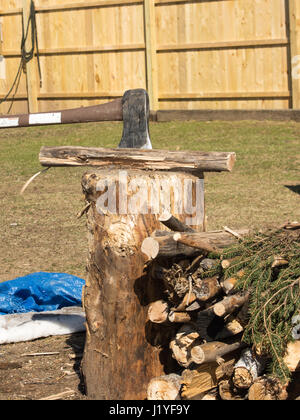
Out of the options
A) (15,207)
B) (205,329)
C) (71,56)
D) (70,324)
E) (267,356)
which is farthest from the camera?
A: (71,56)

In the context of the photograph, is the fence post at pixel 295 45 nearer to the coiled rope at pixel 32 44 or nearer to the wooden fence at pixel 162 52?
the wooden fence at pixel 162 52

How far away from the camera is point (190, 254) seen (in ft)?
12.5

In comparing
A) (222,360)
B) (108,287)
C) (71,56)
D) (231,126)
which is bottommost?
(222,360)

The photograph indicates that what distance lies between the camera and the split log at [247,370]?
138 inches

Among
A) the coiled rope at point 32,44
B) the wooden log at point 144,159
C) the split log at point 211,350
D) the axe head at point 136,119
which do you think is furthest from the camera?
the coiled rope at point 32,44

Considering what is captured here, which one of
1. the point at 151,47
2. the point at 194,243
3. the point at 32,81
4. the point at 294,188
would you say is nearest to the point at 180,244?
the point at 194,243

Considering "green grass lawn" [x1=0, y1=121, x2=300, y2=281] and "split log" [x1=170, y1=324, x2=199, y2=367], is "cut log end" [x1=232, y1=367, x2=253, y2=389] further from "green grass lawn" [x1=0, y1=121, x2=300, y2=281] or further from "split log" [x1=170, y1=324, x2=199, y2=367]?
"green grass lawn" [x1=0, y1=121, x2=300, y2=281]

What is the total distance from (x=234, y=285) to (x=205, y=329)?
1.02ft

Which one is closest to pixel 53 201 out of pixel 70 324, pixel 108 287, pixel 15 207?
pixel 15 207

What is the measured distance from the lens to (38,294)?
5.57 meters

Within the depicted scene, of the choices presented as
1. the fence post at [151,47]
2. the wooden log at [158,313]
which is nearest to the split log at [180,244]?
the wooden log at [158,313]

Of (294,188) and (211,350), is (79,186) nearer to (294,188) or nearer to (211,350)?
(294,188)

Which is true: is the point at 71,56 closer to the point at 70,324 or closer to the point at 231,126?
the point at 231,126

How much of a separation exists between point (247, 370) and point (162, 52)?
10.7m
